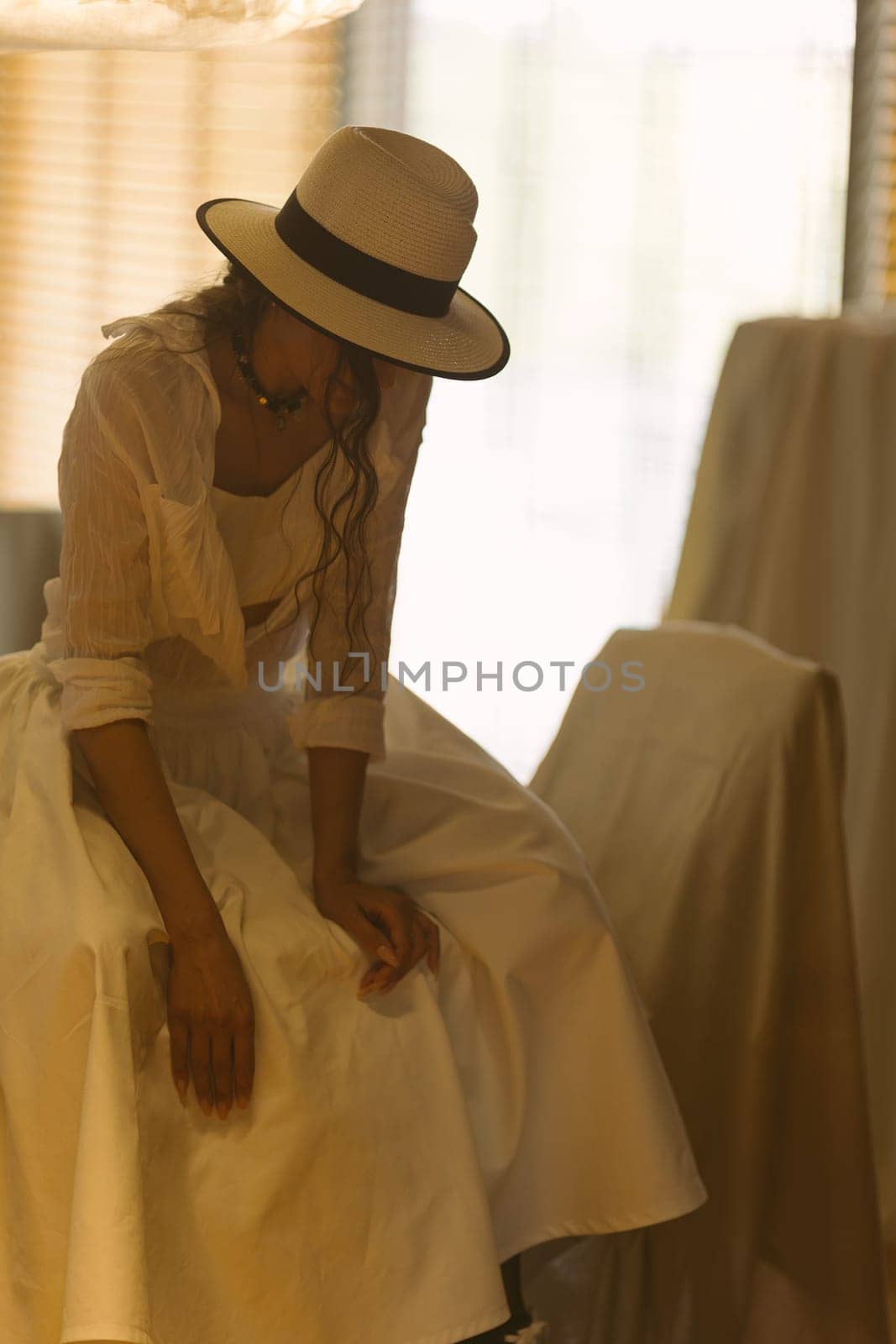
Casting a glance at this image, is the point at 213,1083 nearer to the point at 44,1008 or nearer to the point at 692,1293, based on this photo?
the point at 44,1008

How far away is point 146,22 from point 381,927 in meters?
0.68

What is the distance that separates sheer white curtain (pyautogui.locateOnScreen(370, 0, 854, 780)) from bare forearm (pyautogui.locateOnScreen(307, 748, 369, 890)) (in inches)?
45.4

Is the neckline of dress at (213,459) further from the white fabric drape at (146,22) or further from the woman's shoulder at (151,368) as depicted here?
the white fabric drape at (146,22)

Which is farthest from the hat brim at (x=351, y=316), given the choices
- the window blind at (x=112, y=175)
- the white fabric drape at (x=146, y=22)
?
the window blind at (x=112, y=175)

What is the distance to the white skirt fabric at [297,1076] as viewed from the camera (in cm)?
83

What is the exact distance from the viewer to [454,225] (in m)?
0.95

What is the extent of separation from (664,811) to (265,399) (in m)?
0.56

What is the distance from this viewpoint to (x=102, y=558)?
0.97 meters

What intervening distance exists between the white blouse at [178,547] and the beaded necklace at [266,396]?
35 mm

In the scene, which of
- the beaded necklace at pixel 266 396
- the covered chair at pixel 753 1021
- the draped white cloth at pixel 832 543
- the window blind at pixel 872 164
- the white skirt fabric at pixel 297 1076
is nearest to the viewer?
the white skirt fabric at pixel 297 1076

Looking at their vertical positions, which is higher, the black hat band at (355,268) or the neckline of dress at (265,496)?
the black hat band at (355,268)

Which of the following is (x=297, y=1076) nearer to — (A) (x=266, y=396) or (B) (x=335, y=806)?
(B) (x=335, y=806)

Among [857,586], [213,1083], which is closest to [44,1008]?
[213,1083]

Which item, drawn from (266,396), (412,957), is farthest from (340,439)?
(412,957)
